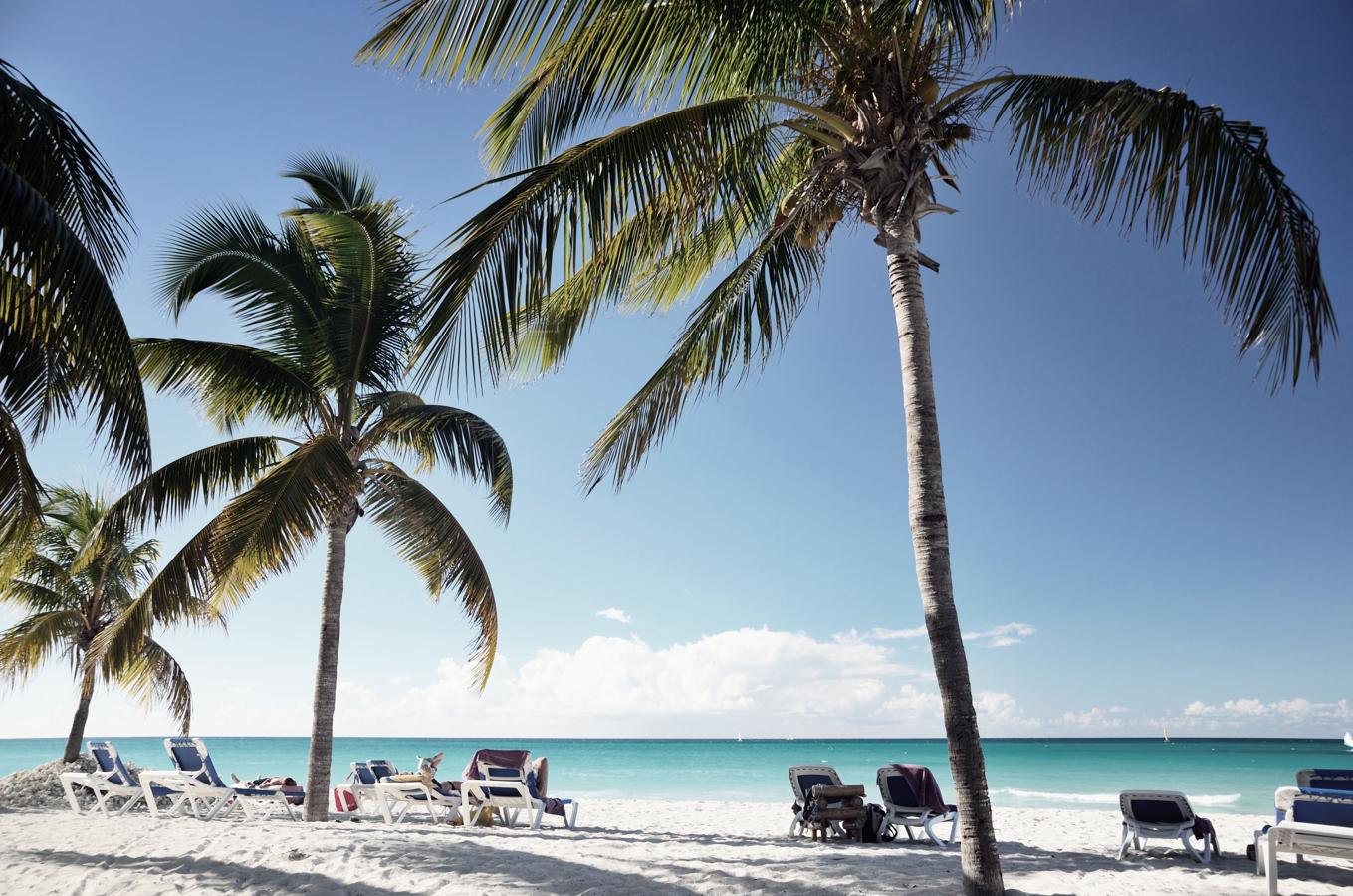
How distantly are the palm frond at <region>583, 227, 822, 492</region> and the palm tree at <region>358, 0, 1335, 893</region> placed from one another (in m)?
0.46

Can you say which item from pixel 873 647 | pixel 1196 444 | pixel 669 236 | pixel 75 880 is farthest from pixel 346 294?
pixel 873 647

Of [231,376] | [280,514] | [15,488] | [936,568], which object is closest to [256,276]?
[231,376]

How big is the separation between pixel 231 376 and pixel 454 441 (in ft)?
7.98

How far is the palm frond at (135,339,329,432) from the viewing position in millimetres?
8578

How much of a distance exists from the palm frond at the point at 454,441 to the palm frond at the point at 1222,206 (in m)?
6.98

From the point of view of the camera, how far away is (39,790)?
1288 centimetres

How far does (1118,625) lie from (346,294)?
1333 inches

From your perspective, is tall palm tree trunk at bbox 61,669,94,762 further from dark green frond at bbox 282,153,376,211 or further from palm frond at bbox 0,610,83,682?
dark green frond at bbox 282,153,376,211

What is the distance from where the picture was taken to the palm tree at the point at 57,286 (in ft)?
13.1

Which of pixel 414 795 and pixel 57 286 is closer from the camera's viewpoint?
pixel 57 286

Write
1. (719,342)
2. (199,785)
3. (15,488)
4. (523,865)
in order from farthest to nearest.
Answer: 1. (199,785)
2. (719,342)
3. (523,865)
4. (15,488)

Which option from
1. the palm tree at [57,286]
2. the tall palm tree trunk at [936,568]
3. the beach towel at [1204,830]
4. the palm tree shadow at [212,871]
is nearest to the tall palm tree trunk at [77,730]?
the palm tree shadow at [212,871]

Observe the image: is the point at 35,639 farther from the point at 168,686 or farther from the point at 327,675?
the point at 327,675

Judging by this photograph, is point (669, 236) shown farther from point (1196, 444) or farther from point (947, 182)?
point (1196, 444)
